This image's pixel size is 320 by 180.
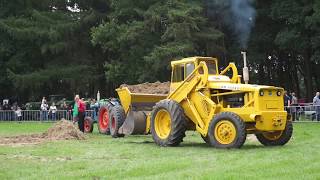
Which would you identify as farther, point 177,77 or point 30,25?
point 30,25

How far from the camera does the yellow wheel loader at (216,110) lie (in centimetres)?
1600

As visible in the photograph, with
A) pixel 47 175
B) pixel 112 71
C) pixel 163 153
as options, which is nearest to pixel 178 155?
pixel 163 153

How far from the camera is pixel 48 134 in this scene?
21688 mm

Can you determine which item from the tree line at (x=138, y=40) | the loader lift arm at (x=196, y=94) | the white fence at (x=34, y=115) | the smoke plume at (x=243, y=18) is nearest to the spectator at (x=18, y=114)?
the white fence at (x=34, y=115)

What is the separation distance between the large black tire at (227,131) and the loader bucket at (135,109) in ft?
15.2

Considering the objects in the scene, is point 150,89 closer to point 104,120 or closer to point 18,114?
point 104,120

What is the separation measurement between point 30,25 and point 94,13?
5199 millimetres

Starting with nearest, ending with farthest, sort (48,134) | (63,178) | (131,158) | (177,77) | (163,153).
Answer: (63,178)
(131,158)
(163,153)
(177,77)
(48,134)

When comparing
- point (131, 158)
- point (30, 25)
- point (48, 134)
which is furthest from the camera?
point (30, 25)

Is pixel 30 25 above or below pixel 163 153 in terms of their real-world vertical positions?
above

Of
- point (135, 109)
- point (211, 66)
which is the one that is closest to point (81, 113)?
point (135, 109)

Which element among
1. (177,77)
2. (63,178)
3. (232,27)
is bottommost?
(63,178)

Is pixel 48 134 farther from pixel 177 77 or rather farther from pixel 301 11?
pixel 301 11

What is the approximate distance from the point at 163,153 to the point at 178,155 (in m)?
0.76
